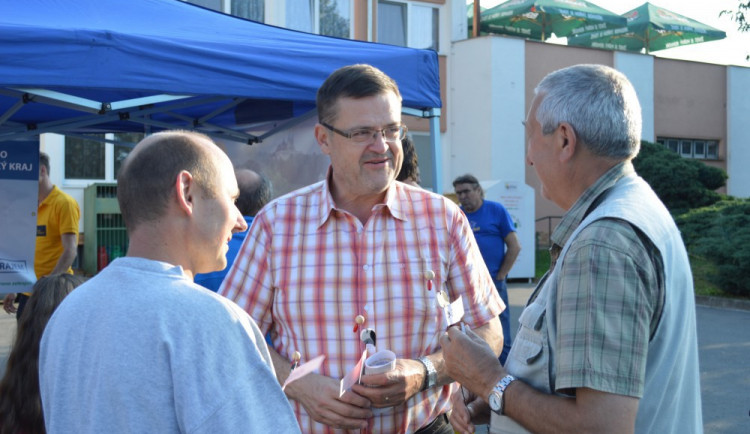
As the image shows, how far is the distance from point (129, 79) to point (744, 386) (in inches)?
238

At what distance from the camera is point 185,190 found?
1.53 meters

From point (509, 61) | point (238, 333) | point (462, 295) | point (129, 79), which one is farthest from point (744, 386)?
point (509, 61)

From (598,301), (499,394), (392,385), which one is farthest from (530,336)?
(392,385)

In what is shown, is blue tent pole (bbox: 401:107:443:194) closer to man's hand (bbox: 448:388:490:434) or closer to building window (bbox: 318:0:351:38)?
man's hand (bbox: 448:388:490:434)

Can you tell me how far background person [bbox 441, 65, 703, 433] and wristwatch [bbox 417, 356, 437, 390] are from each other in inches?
16.9

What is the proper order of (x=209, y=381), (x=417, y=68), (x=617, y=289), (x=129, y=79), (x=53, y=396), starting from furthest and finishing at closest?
(x=417, y=68) < (x=129, y=79) < (x=617, y=289) < (x=53, y=396) < (x=209, y=381)

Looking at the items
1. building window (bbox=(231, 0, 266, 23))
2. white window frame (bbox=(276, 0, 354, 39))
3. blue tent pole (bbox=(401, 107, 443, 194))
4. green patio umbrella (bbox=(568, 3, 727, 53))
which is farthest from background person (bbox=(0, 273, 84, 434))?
green patio umbrella (bbox=(568, 3, 727, 53))

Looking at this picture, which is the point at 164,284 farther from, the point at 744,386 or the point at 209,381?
the point at 744,386

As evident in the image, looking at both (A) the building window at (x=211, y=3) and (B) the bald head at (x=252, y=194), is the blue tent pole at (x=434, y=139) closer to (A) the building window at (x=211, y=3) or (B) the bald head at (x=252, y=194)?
(B) the bald head at (x=252, y=194)

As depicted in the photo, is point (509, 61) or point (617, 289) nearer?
point (617, 289)

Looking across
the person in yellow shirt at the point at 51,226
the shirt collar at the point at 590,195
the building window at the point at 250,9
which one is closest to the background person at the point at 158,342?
the shirt collar at the point at 590,195

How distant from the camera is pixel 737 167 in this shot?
23781mm

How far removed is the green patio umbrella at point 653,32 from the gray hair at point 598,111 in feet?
87.6

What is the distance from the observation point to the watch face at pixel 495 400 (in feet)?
5.83
